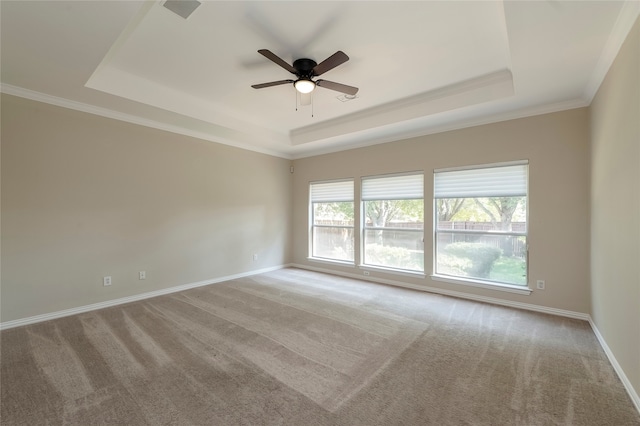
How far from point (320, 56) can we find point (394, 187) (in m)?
2.76

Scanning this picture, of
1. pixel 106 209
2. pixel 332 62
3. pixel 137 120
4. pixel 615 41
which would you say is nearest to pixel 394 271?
pixel 332 62

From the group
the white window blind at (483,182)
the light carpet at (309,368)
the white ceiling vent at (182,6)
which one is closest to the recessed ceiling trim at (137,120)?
the white ceiling vent at (182,6)

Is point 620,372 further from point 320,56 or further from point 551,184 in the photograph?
point 320,56

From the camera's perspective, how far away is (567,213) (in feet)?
10.8

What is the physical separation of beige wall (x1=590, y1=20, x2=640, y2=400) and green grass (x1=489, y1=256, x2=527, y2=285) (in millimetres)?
769

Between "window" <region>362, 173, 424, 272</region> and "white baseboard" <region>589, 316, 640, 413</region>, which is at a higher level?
"window" <region>362, 173, 424, 272</region>

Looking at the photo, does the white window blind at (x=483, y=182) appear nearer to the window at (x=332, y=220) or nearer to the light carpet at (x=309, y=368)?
the light carpet at (x=309, y=368)

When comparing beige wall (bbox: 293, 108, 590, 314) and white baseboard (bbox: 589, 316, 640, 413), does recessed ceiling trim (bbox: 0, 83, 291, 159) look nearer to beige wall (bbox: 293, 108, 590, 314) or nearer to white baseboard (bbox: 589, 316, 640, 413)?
beige wall (bbox: 293, 108, 590, 314)

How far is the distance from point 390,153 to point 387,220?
49.0 inches

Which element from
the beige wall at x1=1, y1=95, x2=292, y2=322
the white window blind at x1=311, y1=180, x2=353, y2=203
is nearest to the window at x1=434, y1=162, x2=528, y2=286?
the white window blind at x1=311, y1=180, x2=353, y2=203

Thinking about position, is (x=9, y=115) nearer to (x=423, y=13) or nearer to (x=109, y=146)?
(x=109, y=146)

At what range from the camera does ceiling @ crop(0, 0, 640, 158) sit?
199cm

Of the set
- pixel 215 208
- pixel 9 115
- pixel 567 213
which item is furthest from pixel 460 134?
pixel 9 115

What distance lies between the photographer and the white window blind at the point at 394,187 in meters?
4.53
